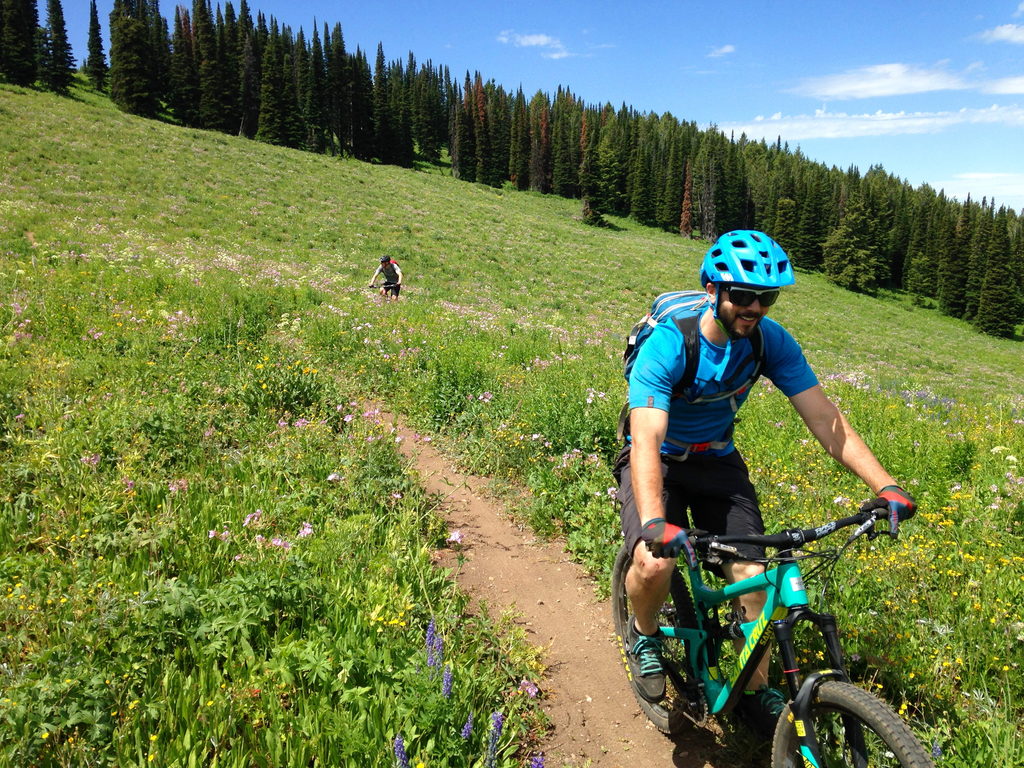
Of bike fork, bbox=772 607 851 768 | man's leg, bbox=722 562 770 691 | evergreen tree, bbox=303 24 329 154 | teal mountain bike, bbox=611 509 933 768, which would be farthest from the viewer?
evergreen tree, bbox=303 24 329 154

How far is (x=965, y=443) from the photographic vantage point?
6.18 metres

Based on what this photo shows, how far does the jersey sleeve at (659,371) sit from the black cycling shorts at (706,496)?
0.59 metres

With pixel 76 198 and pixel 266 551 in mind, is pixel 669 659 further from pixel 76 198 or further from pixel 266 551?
pixel 76 198

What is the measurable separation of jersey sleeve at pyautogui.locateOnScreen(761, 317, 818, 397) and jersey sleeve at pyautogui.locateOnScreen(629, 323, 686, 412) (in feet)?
1.73

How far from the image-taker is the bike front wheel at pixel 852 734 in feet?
6.75

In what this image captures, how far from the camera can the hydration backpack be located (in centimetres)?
303

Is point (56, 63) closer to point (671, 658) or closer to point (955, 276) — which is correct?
point (671, 658)

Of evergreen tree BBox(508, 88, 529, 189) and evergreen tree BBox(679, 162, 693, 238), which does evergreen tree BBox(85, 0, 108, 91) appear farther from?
evergreen tree BBox(679, 162, 693, 238)

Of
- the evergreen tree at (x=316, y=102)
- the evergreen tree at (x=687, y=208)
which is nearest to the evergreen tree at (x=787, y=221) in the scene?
the evergreen tree at (x=687, y=208)

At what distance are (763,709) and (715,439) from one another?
4.71ft

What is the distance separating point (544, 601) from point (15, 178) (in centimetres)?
3004

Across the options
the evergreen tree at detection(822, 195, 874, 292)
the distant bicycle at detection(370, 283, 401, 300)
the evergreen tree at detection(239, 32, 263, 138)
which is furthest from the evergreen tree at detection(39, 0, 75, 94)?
the evergreen tree at detection(822, 195, 874, 292)

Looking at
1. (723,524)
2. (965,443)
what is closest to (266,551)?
(723,524)

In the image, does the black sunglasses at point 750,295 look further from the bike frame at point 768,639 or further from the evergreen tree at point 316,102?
the evergreen tree at point 316,102
